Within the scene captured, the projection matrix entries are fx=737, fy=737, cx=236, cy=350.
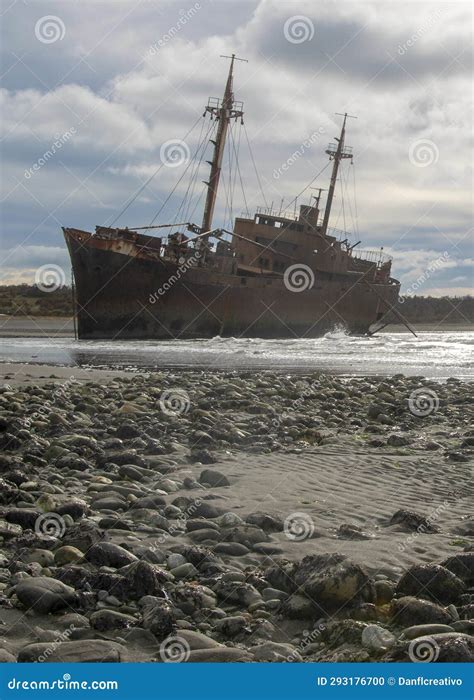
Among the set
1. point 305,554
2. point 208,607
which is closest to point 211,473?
point 305,554

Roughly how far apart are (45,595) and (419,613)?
68.8 inches

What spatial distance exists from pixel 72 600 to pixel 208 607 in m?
0.65

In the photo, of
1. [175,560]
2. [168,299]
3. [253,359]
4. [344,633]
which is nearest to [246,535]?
[175,560]

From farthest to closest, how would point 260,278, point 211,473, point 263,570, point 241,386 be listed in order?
point 260,278 < point 241,386 < point 211,473 < point 263,570

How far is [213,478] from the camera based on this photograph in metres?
5.92

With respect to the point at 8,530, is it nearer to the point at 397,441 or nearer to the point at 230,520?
the point at 230,520

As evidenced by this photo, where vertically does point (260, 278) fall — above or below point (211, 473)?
above

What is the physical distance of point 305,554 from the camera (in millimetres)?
4211

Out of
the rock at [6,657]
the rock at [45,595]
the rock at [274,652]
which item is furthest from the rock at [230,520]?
the rock at [6,657]

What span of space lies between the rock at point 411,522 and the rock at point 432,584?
3.06 feet

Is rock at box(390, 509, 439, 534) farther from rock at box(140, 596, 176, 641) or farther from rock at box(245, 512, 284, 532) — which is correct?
rock at box(140, 596, 176, 641)

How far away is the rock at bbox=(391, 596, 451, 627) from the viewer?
3332 millimetres

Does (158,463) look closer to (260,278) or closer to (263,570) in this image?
(263,570)

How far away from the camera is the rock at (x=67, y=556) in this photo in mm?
4055
